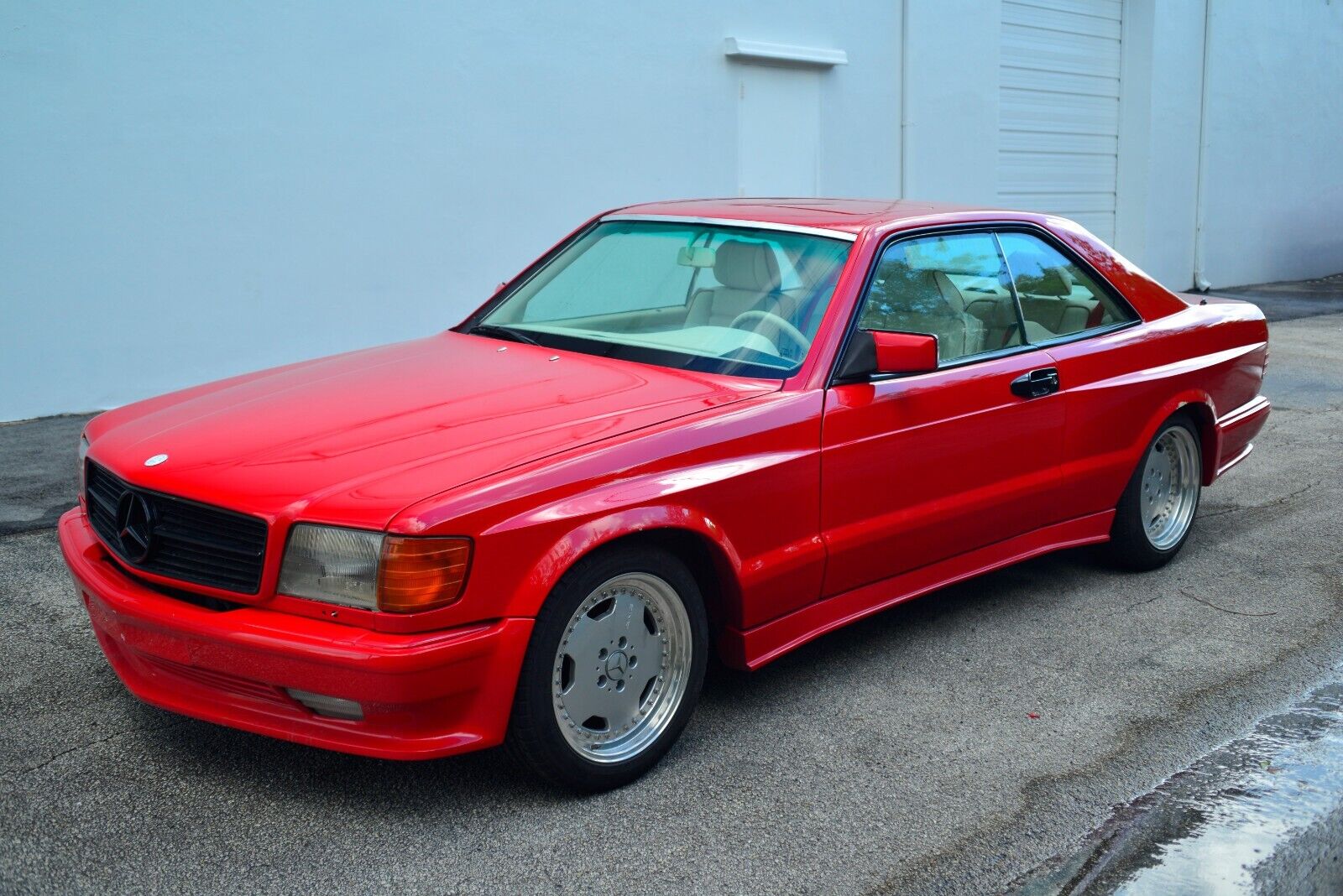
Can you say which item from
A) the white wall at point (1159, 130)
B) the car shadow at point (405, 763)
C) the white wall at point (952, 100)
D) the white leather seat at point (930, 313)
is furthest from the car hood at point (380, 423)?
the white wall at point (1159, 130)

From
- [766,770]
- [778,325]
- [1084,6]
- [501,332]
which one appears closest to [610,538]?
[766,770]

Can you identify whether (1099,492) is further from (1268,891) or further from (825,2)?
(825,2)

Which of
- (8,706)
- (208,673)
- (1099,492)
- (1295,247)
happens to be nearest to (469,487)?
(208,673)

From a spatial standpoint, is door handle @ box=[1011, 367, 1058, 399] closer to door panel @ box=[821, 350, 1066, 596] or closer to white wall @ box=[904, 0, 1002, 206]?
door panel @ box=[821, 350, 1066, 596]

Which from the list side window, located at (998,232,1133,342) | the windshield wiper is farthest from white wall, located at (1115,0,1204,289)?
the windshield wiper

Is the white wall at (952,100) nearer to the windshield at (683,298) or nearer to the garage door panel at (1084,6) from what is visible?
the garage door panel at (1084,6)

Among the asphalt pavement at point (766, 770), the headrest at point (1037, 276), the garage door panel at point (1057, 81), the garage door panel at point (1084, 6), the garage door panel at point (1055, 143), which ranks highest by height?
the garage door panel at point (1084, 6)

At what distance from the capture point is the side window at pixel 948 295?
4.02 meters

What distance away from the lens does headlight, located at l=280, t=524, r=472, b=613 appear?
2.79 m

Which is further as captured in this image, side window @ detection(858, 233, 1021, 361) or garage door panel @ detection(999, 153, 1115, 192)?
garage door panel @ detection(999, 153, 1115, 192)

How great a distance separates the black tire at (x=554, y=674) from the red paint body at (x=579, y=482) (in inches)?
2.4

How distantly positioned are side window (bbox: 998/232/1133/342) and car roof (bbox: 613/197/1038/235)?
0.44ft

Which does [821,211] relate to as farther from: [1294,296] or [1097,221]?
[1294,296]

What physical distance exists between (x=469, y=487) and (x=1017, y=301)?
2.37 metres
